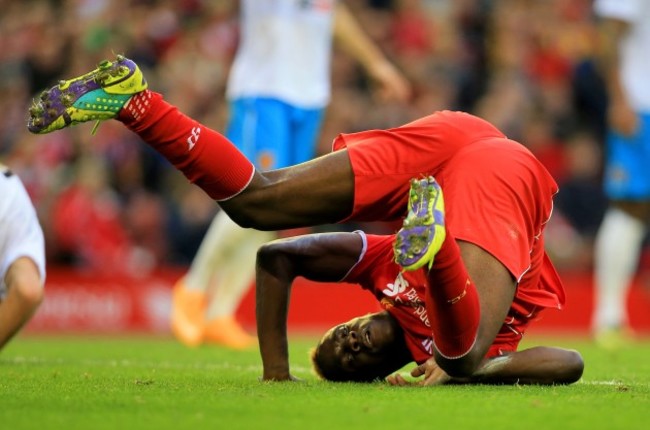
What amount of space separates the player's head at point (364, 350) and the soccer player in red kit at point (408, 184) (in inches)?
8.5

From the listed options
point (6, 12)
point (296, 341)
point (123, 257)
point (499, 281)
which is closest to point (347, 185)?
point (499, 281)

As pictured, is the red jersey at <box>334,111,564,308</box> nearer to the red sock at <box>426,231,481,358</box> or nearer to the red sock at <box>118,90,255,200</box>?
the red sock at <box>426,231,481,358</box>

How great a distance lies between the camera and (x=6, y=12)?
52.3 ft

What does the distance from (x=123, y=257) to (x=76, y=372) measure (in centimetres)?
651

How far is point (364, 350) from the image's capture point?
543cm

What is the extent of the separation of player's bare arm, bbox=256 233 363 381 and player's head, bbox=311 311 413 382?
0.63ft

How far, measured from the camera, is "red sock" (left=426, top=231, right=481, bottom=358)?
468 cm

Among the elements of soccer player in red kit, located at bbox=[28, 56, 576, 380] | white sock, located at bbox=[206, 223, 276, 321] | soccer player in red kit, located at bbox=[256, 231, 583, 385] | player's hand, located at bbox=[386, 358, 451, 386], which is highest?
soccer player in red kit, located at bbox=[28, 56, 576, 380]

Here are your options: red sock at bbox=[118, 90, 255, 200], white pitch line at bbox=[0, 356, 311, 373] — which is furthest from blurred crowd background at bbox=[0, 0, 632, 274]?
red sock at bbox=[118, 90, 255, 200]

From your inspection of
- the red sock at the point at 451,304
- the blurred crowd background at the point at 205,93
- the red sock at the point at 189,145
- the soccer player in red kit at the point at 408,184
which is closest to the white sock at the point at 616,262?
the blurred crowd background at the point at 205,93

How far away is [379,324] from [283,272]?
494mm

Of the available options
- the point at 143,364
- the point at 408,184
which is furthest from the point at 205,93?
the point at 408,184

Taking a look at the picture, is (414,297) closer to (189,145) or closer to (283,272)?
(283,272)

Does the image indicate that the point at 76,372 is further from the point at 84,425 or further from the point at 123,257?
the point at 123,257
